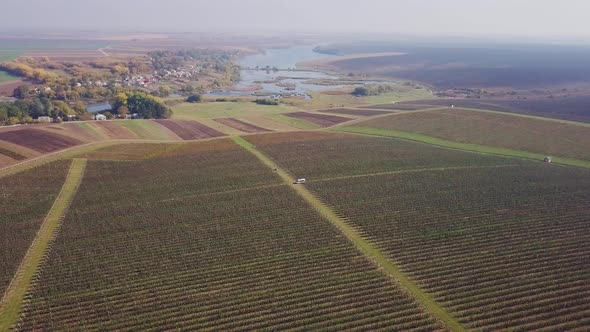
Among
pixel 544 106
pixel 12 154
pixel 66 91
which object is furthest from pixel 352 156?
pixel 66 91

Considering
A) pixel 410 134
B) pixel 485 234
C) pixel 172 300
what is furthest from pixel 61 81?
pixel 485 234

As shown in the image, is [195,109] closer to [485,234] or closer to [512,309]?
[485,234]

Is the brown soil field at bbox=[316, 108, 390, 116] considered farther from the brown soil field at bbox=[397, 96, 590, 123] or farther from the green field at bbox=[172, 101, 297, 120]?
the brown soil field at bbox=[397, 96, 590, 123]

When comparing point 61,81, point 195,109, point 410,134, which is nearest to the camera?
point 410,134

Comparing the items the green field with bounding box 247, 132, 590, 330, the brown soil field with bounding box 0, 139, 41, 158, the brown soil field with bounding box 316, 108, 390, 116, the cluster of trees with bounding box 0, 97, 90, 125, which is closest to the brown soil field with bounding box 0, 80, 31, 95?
the cluster of trees with bounding box 0, 97, 90, 125

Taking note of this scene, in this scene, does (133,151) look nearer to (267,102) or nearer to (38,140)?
(38,140)

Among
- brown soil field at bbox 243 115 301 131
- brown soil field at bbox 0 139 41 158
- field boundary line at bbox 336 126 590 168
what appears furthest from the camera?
brown soil field at bbox 243 115 301 131
